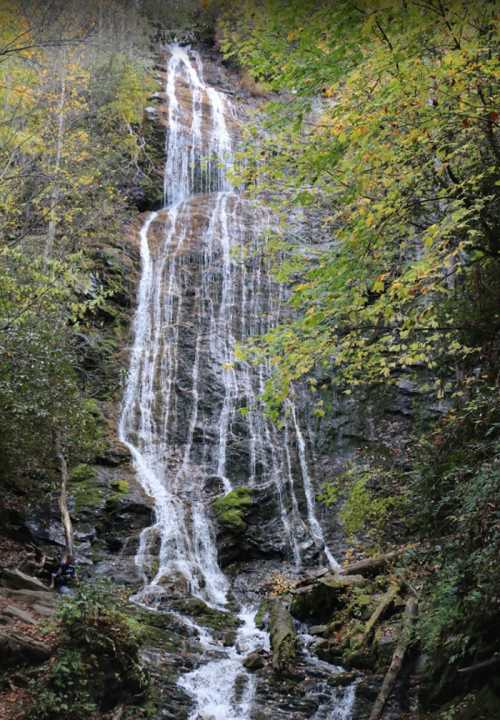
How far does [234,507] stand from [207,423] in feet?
11.0

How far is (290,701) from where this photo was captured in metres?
7.63

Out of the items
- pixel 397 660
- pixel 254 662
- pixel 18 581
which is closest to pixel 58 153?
pixel 18 581

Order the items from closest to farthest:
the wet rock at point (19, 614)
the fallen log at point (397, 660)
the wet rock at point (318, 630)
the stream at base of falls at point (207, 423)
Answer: the fallen log at point (397, 660), the wet rock at point (19, 614), the stream at base of falls at point (207, 423), the wet rock at point (318, 630)

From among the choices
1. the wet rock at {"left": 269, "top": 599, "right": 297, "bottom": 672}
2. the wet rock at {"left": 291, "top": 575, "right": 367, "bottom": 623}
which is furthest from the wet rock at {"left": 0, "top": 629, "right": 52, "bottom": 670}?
the wet rock at {"left": 291, "top": 575, "right": 367, "bottom": 623}

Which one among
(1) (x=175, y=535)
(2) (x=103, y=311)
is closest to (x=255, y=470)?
(1) (x=175, y=535)

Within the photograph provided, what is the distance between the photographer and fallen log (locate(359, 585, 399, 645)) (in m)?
8.62

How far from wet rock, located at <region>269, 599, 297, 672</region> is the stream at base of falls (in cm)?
22

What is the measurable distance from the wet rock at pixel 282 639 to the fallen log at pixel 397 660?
1.83 metres

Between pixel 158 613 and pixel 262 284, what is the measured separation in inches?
532

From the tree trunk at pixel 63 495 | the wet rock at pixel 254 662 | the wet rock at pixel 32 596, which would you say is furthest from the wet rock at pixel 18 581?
the wet rock at pixel 254 662

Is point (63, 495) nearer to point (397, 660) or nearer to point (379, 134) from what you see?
point (397, 660)

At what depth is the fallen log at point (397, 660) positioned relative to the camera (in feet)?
21.6

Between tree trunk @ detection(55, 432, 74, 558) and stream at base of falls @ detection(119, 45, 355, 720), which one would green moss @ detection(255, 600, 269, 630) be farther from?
tree trunk @ detection(55, 432, 74, 558)

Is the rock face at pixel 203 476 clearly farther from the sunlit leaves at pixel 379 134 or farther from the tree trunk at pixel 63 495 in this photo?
the sunlit leaves at pixel 379 134
